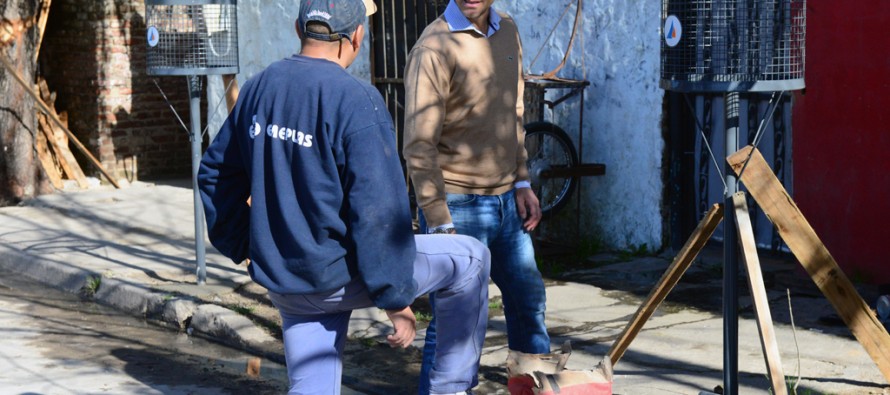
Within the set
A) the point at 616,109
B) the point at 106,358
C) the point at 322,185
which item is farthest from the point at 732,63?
the point at 616,109

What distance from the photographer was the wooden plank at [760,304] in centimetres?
457

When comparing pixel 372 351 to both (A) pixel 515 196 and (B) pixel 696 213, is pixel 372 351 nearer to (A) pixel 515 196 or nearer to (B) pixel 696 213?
(A) pixel 515 196

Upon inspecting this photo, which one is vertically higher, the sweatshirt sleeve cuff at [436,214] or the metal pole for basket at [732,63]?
the metal pole for basket at [732,63]

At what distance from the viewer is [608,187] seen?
9.45 m

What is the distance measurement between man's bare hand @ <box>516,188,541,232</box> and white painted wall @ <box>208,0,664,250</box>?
3.79 meters

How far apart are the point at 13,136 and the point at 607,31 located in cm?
633

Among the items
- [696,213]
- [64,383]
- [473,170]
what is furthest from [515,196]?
[696,213]

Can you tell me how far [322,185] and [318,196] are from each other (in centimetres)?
4

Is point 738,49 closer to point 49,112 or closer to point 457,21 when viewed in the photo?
point 457,21

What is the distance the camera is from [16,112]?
41.5ft

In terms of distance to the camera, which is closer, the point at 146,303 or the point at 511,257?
the point at 511,257

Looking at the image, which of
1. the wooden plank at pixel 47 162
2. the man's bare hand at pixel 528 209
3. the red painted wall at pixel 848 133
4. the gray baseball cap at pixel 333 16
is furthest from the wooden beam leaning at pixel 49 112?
the gray baseball cap at pixel 333 16

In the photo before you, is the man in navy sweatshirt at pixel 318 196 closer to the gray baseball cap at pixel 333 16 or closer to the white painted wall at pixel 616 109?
the gray baseball cap at pixel 333 16

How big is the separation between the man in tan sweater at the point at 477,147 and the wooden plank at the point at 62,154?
9281 mm
